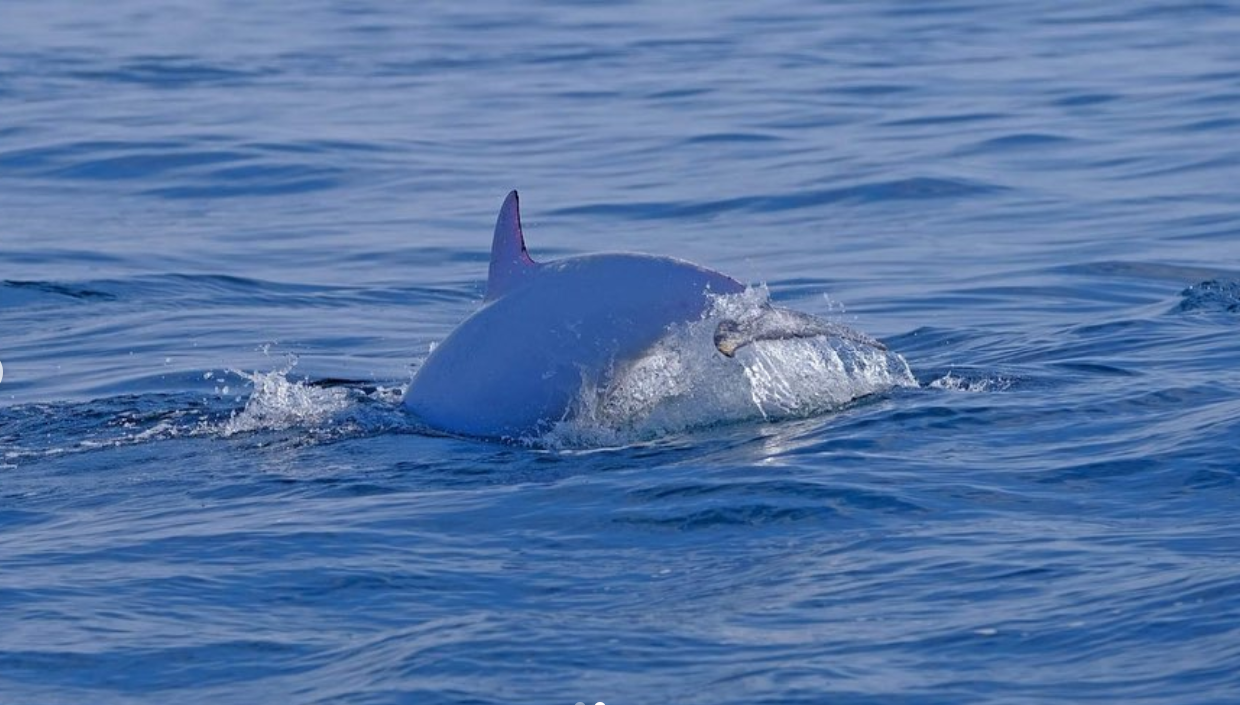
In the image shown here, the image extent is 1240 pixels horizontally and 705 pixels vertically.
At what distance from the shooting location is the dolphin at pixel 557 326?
971cm

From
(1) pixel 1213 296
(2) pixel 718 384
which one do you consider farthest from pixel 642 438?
(1) pixel 1213 296

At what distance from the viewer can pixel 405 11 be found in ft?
132

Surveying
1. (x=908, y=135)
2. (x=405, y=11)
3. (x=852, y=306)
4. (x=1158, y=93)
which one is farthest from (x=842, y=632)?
(x=405, y=11)

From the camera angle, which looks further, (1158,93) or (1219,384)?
(1158,93)

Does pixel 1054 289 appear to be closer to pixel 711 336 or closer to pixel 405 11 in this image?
pixel 711 336

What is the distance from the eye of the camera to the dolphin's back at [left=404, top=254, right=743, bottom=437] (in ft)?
32.0

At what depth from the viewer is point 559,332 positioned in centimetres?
983

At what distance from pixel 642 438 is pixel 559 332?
657 millimetres

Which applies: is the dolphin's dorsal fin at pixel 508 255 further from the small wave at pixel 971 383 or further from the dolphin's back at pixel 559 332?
the small wave at pixel 971 383

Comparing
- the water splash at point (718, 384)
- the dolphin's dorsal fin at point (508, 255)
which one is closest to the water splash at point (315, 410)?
the dolphin's dorsal fin at point (508, 255)

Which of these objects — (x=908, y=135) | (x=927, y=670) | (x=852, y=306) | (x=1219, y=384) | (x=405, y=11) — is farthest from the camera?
(x=405, y=11)

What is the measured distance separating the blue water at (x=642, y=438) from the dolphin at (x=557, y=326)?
8.4 inches

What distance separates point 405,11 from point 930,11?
9.68 m

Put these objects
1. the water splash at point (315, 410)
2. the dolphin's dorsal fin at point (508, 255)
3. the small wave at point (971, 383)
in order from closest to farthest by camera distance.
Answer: the dolphin's dorsal fin at point (508, 255) < the water splash at point (315, 410) < the small wave at point (971, 383)
